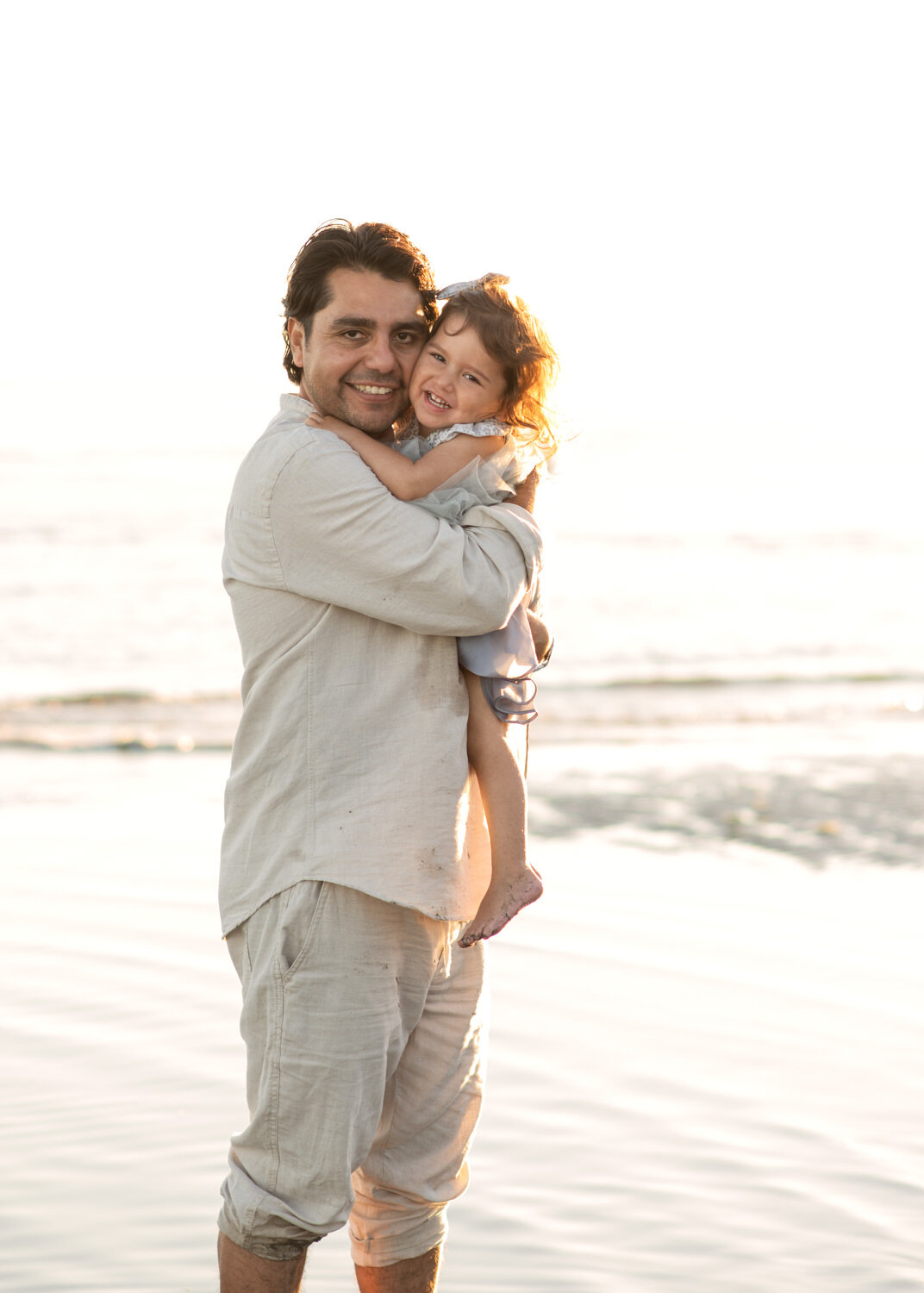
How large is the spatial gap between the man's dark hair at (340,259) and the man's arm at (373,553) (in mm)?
335

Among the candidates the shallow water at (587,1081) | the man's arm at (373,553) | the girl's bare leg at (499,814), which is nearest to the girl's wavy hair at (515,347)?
the man's arm at (373,553)

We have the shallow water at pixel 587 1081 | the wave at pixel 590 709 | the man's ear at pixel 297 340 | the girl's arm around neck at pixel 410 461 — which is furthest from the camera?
the wave at pixel 590 709

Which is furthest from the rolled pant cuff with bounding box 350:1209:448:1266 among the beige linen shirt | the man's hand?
the man's hand

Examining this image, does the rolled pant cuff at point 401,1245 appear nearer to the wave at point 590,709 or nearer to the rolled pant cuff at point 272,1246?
the rolled pant cuff at point 272,1246

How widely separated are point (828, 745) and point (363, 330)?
7859 mm

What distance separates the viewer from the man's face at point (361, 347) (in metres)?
Answer: 2.58

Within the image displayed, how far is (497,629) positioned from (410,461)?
34cm

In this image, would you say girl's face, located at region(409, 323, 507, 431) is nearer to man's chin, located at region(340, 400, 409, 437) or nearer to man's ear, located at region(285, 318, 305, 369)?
man's chin, located at region(340, 400, 409, 437)

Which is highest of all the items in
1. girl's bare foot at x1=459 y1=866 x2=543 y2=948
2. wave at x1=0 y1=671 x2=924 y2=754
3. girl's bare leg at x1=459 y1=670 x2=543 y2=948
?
girl's bare leg at x1=459 y1=670 x2=543 y2=948

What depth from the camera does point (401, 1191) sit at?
2666mm

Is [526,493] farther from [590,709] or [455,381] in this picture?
[590,709]

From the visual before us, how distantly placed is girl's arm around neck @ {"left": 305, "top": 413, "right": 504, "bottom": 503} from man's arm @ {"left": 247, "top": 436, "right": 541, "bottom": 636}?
0.21 ft

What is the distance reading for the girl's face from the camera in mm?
2629

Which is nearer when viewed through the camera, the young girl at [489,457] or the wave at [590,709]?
the young girl at [489,457]
